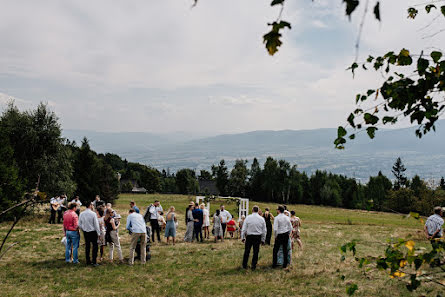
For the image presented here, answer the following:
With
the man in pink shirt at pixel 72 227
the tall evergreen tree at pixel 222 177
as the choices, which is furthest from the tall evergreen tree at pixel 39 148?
the tall evergreen tree at pixel 222 177

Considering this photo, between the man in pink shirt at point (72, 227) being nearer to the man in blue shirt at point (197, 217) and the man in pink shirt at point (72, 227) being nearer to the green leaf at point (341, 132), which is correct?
the man in blue shirt at point (197, 217)

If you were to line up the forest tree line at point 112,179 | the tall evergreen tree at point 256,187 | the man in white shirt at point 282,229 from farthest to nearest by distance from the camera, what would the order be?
the tall evergreen tree at point 256,187
the forest tree line at point 112,179
the man in white shirt at point 282,229

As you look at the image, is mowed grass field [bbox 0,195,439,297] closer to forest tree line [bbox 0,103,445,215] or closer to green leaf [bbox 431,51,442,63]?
forest tree line [bbox 0,103,445,215]

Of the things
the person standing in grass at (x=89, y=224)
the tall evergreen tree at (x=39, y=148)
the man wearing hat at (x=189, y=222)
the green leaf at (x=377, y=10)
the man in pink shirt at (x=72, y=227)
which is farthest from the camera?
the tall evergreen tree at (x=39, y=148)

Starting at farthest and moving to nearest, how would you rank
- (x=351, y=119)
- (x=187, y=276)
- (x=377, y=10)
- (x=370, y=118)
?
(x=187, y=276)
(x=370, y=118)
(x=351, y=119)
(x=377, y=10)

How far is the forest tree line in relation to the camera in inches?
1052

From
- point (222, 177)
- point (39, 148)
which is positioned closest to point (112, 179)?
point (39, 148)

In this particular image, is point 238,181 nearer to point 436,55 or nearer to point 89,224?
point 89,224

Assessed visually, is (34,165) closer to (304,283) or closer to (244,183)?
(304,283)

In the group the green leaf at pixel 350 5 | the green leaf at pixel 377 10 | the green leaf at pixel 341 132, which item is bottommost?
the green leaf at pixel 341 132

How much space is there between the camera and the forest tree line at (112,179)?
87.7 ft

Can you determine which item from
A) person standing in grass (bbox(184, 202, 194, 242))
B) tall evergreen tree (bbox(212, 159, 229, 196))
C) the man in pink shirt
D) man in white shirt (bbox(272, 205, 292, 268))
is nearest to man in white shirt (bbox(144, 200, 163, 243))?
person standing in grass (bbox(184, 202, 194, 242))

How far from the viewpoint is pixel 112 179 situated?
54688 mm

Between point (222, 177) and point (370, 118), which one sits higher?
point (370, 118)
